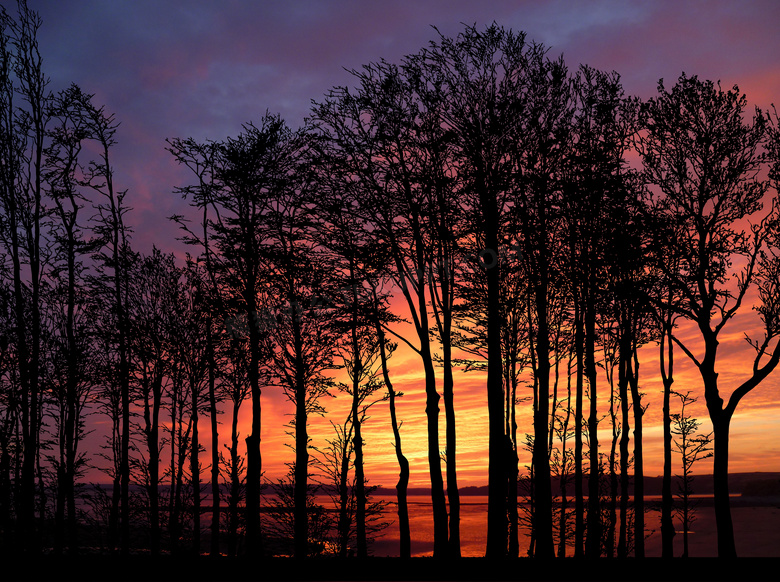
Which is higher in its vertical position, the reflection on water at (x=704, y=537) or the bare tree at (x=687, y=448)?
the bare tree at (x=687, y=448)


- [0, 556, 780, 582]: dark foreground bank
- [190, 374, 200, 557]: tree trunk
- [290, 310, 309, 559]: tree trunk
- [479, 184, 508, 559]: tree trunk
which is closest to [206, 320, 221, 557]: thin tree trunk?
[190, 374, 200, 557]: tree trunk

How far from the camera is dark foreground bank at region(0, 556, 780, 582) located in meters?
12.4

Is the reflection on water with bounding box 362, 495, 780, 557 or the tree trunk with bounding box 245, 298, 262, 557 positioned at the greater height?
the tree trunk with bounding box 245, 298, 262, 557

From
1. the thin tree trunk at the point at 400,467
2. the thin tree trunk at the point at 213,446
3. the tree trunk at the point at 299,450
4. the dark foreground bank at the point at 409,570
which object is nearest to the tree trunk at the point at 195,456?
the thin tree trunk at the point at 213,446

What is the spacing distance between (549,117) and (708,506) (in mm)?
140189

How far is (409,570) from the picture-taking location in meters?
13.8

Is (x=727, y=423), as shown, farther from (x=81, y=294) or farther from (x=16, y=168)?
(x=81, y=294)

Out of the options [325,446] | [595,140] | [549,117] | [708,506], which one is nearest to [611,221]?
[595,140]

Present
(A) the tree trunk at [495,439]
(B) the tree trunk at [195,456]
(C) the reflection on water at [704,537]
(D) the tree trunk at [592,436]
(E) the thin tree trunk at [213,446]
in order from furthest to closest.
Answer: (C) the reflection on water at [704,537], (B) the tree trunk at [195,456], (E) the thin tree trunk at [213,446], (D) the tree trunk at [592,436], (A) the tree trunk at [495,439]

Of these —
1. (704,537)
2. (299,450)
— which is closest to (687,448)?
(299,450)

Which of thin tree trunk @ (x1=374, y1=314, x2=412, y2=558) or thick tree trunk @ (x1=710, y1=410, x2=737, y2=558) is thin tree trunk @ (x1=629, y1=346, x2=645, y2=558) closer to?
thick tree trunk @ (x1=710, y1=410, x2=737, y2=558)

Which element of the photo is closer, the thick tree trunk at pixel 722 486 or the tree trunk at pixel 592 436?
the thick tree trunk at pixel 722 486

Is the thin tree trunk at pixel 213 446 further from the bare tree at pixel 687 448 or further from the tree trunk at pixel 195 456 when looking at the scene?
the bare tree at pixel 687 448

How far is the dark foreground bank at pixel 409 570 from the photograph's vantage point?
40.6ft
